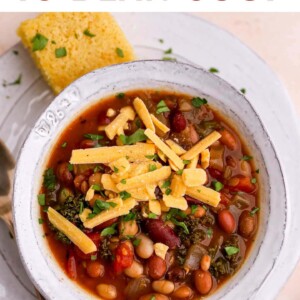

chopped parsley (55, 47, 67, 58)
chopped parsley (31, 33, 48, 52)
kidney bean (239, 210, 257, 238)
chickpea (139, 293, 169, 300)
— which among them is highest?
chopped parsley (31, 33, 48, 52)

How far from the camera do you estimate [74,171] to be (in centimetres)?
359

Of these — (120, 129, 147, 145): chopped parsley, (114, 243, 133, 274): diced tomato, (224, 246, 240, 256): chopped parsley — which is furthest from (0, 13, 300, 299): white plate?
(114, 243, 133, 274): diced tomato

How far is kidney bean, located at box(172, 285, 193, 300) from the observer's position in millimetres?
3535

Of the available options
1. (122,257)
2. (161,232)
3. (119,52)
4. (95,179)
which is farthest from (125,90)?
(122,257)

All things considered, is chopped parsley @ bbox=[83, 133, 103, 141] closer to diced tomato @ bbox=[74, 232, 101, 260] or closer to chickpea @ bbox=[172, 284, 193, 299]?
diced tomato @ bbox=[74, 232, 101, 260]

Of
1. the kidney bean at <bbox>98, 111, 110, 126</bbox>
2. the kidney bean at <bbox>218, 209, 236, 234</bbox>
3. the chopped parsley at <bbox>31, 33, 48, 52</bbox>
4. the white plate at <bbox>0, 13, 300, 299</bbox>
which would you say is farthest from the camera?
the white plate at <bbox>0, 13, 300, 299</bbox>

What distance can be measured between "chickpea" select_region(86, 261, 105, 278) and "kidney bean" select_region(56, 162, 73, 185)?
1.50ft

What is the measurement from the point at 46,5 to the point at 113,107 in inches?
35.0

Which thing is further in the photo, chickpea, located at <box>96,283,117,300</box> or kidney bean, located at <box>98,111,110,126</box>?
kidney bean, located at <box>98,111,110,126</box>

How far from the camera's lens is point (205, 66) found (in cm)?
415

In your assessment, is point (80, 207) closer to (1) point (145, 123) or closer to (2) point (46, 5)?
(1) point (145, 123)

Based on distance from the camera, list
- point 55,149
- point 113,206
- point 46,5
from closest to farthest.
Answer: point 113,206, point 55,149, point 46,5

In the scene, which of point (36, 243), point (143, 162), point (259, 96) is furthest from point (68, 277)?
point (259, 96)

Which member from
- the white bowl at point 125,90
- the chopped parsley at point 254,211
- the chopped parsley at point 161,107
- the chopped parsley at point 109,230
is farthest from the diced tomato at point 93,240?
the chopped parsley at point 254,211
